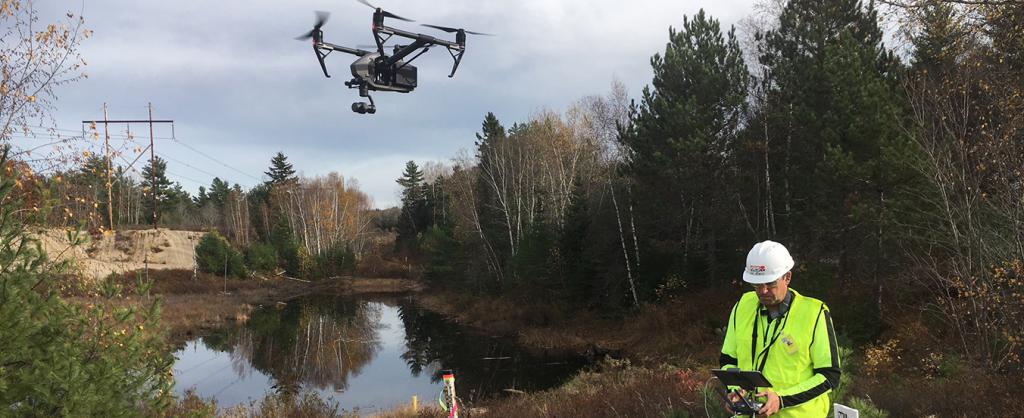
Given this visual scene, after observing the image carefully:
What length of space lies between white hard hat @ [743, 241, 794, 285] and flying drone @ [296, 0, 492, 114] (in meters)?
5.69

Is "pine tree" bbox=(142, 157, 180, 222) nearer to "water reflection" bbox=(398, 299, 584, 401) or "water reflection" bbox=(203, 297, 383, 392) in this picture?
"water reflection" bbox=(203, 297, 383, 392)

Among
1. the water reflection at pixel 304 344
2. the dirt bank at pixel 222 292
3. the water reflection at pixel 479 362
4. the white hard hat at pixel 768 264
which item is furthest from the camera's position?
the dirt bank at pixel 222 292

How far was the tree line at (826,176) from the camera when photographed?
7.48 meters

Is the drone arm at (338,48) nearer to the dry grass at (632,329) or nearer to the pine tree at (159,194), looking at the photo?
the dry grass at (632,329)

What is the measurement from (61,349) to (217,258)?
165 ft

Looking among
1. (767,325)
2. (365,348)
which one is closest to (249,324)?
(365,348)

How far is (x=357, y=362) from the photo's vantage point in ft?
73.8

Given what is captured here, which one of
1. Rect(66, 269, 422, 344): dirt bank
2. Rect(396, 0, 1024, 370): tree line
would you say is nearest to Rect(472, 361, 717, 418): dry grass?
Rect(396, 0, 1024, 370): tree line

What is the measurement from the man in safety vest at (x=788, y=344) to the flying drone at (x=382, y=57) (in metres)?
5.70

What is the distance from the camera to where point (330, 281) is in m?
52.6

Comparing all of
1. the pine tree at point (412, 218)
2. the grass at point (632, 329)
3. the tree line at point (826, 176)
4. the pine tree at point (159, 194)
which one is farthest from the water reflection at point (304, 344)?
the pine tree at point (159, 194)

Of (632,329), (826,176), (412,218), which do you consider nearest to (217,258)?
(412,218)

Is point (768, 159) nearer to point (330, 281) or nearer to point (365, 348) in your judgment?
point (365, 348)

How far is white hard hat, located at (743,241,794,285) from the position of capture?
3023 mm
